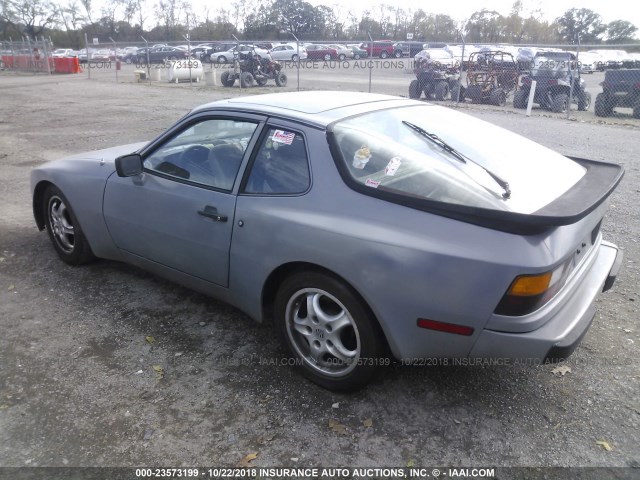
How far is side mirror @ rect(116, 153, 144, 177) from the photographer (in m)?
3.48

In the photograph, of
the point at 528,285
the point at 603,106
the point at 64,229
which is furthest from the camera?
the point at 603,106

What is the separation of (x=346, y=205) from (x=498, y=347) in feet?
3.21

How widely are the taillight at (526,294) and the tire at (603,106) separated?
14.6 metres

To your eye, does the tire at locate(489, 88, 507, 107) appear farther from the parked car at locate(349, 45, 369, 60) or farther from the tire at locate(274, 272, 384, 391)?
the parked car at locate(349, 45, 369, 60)

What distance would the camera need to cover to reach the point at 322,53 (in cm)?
4141

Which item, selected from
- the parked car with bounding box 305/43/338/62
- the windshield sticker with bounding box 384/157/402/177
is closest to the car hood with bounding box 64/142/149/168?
the windshield sticker with bounding box 384/157/402/177

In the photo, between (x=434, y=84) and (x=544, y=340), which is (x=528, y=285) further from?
(x=434, y=84)

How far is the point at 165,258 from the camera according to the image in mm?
→ 3510

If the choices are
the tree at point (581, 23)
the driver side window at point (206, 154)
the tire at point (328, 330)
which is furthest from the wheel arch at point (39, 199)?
the tree at point (581, 23)

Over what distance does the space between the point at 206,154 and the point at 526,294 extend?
7.06 feet

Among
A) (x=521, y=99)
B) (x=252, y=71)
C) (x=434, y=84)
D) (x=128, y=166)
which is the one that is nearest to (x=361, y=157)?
(x=128, y=166)

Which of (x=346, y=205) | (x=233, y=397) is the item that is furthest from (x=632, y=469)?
(x=233, y=397)

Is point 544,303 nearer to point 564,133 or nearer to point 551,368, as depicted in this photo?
point 551,368

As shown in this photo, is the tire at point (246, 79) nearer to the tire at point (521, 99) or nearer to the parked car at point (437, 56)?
the parked car at point (437, 56)
